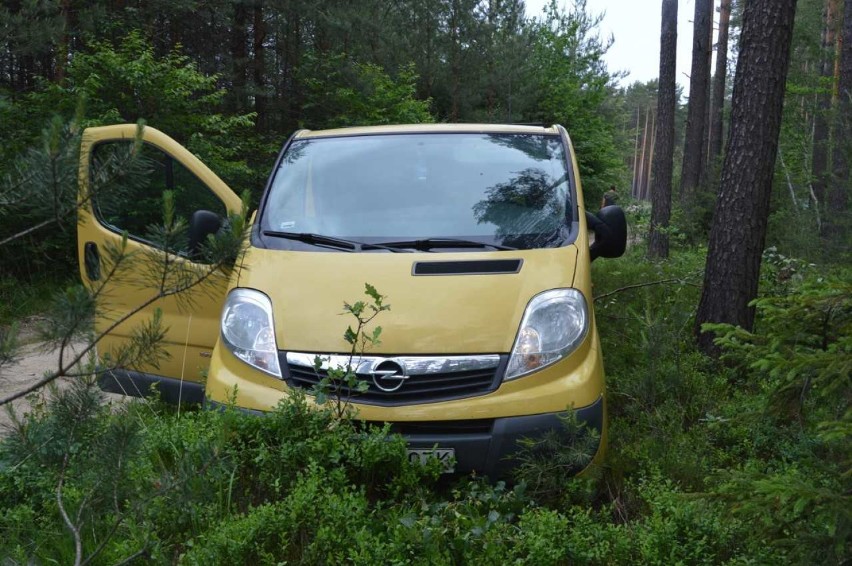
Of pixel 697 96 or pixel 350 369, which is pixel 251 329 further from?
pixel 697 96

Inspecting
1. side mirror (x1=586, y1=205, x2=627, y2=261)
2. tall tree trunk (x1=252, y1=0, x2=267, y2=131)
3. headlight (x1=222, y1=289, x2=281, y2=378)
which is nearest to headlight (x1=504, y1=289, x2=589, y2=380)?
side mirror (x1=586, y1=205, x2=627, y2=261)

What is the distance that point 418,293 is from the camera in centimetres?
391

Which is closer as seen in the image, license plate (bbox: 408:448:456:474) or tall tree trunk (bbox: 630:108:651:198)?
license plate (bbox: 408:448:456:474)

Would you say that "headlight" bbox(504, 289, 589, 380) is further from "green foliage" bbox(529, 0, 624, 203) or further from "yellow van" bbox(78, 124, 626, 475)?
"green foliage" bbox(529, 0, 624, 203)

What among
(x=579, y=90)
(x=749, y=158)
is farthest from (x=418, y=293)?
(x=579, y=90)

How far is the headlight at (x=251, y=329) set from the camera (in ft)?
12.6

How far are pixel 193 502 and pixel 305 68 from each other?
1549 centimetres

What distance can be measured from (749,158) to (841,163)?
13.3 metres

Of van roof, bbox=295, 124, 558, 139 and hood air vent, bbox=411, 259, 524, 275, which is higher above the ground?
van roof, bbox=295, 124, 558, 139

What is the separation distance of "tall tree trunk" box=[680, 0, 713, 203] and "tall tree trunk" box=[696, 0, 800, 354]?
13696 millimetres

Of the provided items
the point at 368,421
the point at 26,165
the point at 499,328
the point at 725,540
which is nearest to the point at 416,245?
the point at 499,328


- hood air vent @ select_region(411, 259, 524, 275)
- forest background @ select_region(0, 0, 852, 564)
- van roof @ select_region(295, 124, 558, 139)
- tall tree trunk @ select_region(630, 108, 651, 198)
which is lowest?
tall tree trunk @ select_region(630, 108, 651, 198)

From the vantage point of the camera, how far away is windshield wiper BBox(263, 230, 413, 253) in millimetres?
4379

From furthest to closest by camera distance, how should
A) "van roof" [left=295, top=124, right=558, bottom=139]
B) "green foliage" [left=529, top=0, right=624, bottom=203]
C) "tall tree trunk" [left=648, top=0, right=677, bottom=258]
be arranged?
"green foliage" [left=529, top=0, right=624, bottom=203], "tall tree trunk" [left=648, top=0, right=677, bottom=258], "van roof" [left=295, top=124, right=558, bottom=139]
